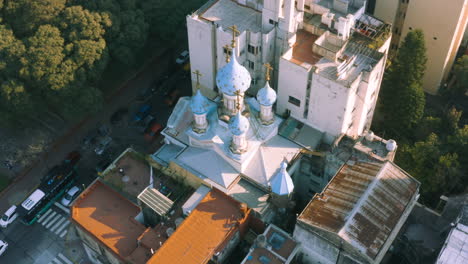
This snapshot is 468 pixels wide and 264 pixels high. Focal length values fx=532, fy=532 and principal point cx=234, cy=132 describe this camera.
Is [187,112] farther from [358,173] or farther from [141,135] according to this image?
[358,173]

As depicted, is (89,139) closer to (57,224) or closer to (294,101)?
(57,224)

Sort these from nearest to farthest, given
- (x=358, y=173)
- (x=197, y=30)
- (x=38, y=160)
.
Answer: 1. (x=358, y=173)
2. (x=197, y=30)
3. (x=38, y=160)

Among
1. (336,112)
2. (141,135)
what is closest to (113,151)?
(141,135)

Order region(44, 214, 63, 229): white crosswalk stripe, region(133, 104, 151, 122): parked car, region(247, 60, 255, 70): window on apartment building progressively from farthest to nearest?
region(133, 104, 151, 122): parked car → region(44, 214, 63, 229): white crosswalk stripe → region(247, 60, 255, 70): window on apartment building

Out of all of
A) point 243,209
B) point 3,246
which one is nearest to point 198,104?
point 243,209

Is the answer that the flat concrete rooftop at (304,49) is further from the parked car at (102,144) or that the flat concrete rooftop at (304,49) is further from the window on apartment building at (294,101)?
the parked car at (102,144)

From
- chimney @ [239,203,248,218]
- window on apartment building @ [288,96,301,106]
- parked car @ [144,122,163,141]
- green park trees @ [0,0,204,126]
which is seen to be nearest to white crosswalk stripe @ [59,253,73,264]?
green park trees @ [0,0,204,126]

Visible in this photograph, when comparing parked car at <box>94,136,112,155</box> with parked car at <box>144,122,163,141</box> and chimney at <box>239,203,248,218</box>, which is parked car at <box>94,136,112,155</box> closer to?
parked car at <box>144,122,163,141</box>
